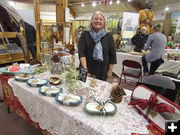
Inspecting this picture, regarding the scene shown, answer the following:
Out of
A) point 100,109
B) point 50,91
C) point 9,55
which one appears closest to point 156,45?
point 100,109

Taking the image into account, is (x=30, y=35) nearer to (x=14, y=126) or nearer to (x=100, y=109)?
(x=14, y=126)

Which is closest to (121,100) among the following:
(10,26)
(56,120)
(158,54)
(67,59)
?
(56,120)

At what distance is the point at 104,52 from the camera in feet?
5.32

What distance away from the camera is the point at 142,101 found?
92 centimetres

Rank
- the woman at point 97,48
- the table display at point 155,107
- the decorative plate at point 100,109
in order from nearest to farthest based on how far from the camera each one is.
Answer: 1. the table display at point 155,107
2. the decorative plate at point 100,109
3. the woman at point 97,48

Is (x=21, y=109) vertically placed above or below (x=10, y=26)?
below

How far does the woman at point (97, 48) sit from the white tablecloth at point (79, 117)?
1.38ft

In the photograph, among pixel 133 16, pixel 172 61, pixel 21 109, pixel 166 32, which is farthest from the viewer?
pixel 166 32

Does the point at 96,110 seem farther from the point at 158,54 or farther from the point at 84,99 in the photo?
the point at 158,54

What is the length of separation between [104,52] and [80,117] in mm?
982

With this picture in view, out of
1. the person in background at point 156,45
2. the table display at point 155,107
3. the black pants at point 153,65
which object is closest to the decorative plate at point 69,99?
the table display at point 155,107

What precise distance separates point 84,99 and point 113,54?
0.85m

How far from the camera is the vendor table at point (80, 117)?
780mm

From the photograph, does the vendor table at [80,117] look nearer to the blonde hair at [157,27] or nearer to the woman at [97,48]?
the woman at [97,48]
